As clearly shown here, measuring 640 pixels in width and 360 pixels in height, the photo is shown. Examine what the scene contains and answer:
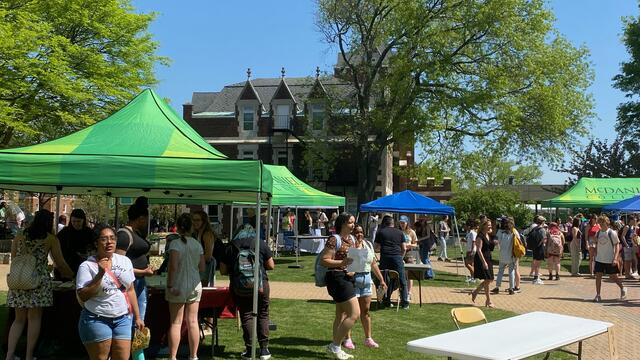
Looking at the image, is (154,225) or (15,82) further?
(154,225)

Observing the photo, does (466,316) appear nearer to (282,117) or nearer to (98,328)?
(98,328)

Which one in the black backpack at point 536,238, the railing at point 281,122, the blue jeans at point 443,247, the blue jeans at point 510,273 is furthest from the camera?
the railing at point 281,122

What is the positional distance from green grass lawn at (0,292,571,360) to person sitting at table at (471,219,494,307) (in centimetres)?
53

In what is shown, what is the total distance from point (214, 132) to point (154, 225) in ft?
28.2

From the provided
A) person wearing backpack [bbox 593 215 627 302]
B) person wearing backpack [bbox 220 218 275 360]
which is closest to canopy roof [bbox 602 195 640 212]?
person wearing backpack [bbox 593 215 627 302]

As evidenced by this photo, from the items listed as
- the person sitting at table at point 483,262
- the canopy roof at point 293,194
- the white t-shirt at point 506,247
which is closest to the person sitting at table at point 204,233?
the person sitting at table at point 483,262

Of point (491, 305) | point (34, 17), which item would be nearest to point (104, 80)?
point (34, 17)

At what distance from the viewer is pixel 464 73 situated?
31703 mm

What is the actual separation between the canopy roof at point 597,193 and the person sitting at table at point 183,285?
19.3 metres

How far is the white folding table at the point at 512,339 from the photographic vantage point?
4555mm

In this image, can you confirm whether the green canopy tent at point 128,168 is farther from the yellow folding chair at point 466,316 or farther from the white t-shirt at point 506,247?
the white t-shirt at point 506,247

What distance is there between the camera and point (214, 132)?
4678 cm

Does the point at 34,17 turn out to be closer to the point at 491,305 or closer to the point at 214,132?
the point at 491,305

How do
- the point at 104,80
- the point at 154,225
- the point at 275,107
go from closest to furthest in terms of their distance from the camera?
the point at 104,80 → the point at 154,225 → the point at 275,107
